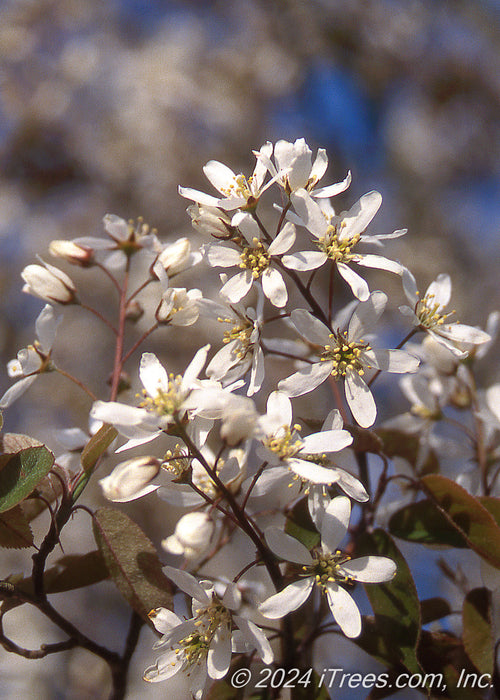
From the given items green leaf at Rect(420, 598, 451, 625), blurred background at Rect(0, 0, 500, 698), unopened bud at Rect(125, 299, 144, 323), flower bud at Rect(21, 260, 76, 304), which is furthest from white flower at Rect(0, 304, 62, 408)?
blurred background at Rect(0, 0, 500, 698)

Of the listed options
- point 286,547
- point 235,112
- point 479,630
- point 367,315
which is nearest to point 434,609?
point 479,630

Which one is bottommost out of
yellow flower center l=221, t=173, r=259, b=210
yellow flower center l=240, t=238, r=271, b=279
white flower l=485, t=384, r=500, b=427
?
white flower l=485, t=384, r=500, b=427

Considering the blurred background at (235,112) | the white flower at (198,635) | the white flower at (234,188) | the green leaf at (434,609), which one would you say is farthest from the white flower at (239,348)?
the blurred background at (235,112)

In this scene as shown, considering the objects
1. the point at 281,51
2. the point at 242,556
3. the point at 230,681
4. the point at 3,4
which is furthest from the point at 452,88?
the point at 230,681

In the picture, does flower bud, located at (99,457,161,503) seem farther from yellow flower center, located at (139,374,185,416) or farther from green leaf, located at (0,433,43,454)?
green leaf, located at (0,433,43,454)

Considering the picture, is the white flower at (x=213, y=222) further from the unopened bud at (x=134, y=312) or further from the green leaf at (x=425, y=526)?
the green leaf at (x=425, y=526)

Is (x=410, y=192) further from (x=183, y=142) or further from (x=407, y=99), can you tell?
(x=183, y=142)
